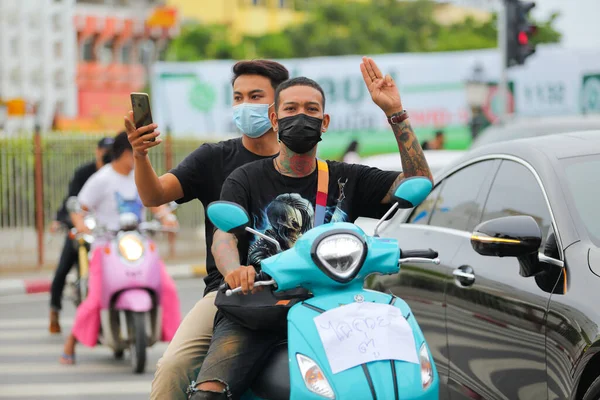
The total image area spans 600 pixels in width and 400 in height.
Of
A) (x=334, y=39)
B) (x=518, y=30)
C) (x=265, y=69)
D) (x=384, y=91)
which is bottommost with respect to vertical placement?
(x=384, y=91)

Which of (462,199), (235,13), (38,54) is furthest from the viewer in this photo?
(235,13)

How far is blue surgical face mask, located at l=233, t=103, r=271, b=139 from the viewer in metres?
4.77

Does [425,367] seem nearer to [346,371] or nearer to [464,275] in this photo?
[346,371]

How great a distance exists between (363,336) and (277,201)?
89 cm

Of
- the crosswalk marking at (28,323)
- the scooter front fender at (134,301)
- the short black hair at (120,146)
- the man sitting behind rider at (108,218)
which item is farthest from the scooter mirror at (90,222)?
the crosswalk marking at (28,323)

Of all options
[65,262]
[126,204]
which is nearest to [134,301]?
[126,204]

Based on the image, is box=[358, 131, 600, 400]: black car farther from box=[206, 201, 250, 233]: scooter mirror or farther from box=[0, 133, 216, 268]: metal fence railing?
box=[0, 133, 216, 268]: metal fence railing

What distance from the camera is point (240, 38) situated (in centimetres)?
7562

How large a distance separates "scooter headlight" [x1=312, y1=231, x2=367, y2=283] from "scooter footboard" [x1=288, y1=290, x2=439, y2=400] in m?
0.08

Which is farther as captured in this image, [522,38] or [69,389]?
[522,38]

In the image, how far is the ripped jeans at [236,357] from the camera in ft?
12.7

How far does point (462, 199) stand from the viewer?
5625mm

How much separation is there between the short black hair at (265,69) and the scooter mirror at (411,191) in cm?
119

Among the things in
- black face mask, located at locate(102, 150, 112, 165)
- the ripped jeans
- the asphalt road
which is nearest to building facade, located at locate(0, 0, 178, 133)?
the asphalt road
